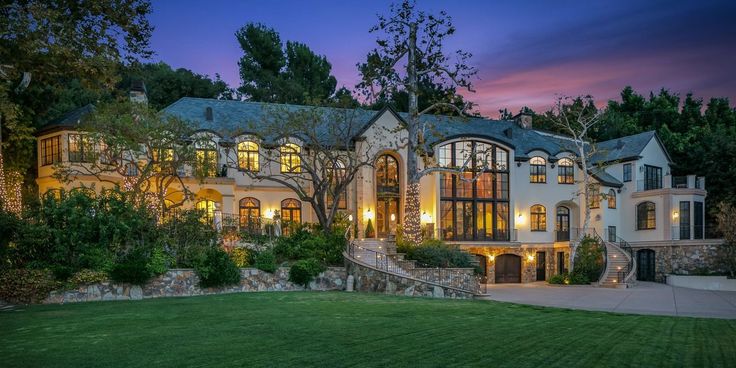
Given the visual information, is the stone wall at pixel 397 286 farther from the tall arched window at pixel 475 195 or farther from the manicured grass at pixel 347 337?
the tall arched window at pixel 475 195

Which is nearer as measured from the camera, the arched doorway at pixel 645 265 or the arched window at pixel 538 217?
the arched window at pixel 538 217

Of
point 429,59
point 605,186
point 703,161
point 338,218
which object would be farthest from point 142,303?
point 703,161

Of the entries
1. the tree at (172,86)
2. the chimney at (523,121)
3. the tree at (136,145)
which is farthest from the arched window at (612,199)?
the tree at (172,86)

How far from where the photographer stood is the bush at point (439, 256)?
26328mm

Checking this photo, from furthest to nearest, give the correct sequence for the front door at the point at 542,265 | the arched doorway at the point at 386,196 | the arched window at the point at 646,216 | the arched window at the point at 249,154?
the arched window at the point at 646,216
the front door at the point at 542,265
the arched doorway at the point at 386,196
the arched window at the point at 249,154

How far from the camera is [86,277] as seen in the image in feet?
65.0

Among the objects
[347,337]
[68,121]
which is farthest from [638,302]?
[68,121]

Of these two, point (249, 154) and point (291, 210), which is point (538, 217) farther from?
point (249, 154)

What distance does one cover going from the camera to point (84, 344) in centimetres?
1077

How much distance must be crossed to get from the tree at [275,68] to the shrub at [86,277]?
32148mm

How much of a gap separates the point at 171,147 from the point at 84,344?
17.4 metres

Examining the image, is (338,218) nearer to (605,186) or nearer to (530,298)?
(530,298)

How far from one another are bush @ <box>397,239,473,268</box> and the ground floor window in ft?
28.3

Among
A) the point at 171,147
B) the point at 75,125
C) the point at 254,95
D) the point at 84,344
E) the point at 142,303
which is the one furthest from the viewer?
the point at 254,95
